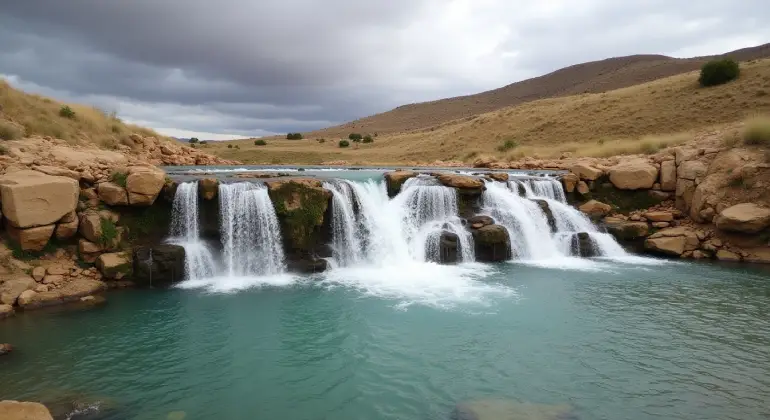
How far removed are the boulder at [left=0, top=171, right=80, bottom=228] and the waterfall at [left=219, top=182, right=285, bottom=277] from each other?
373 centimetres

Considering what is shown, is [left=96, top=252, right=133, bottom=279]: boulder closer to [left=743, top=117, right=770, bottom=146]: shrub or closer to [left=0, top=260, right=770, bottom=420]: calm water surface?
[left=0, top=260, right=770, bottom=420]: calm water surface

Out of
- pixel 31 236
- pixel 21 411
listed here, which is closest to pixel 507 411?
pixel 21 411

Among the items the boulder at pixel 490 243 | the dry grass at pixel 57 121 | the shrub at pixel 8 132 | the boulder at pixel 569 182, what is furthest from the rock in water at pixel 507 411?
the dry grass at pixel 57 121

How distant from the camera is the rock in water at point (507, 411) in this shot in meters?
5.56

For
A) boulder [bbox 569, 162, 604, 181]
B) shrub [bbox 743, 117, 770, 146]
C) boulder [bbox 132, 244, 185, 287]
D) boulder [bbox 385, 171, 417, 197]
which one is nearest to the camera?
boulder [bbox 132, 244, 185, 287]

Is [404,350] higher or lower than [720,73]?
lower

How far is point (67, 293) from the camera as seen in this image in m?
10.0

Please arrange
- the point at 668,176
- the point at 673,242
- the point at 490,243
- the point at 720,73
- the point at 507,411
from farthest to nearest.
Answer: the point at 720,73
the point at 668,176
the point at 673,242
the point at 490,243
the point at 507,411

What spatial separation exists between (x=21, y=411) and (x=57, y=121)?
18.0 meters

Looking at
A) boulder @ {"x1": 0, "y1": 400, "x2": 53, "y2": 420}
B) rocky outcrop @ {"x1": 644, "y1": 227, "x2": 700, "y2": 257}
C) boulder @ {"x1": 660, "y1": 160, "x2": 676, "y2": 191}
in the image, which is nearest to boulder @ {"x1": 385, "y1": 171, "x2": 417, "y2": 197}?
rocky outcrop @ {"x1": 644, "y1": 227, "x2": 700, "y2": 257}

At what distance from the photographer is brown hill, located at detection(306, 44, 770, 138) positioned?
63312 mm

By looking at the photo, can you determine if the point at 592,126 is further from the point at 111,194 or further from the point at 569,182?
the point at 111,194

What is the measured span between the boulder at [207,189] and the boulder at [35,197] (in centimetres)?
301

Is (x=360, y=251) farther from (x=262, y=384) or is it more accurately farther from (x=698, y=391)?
(x=698, y=391)
